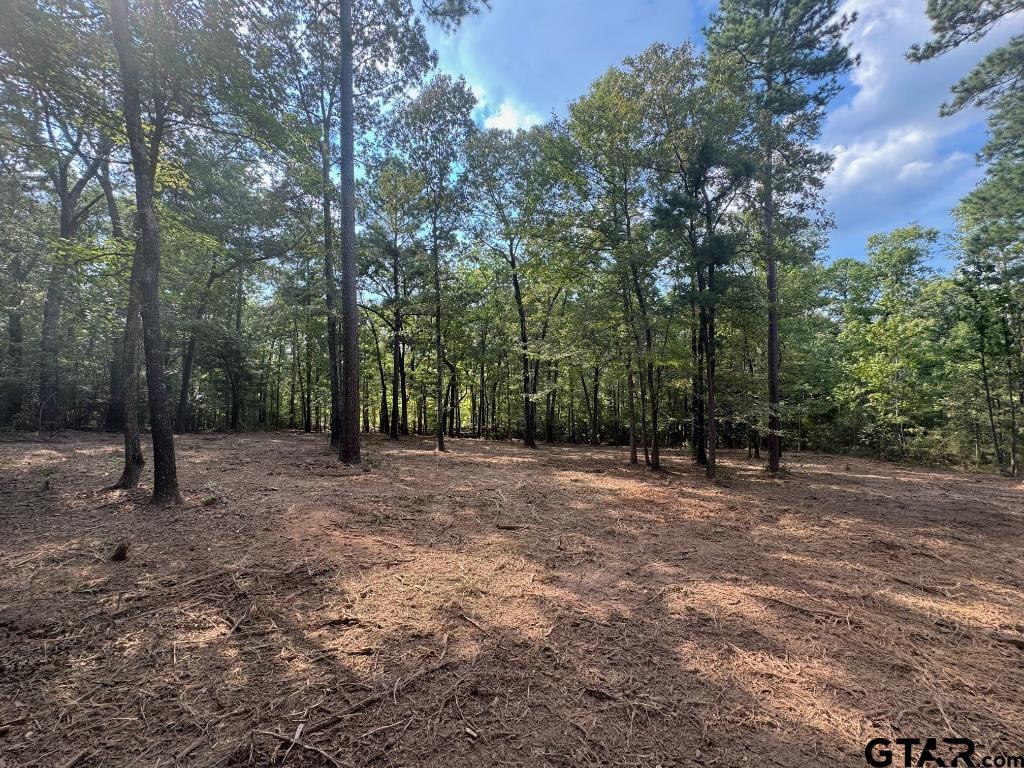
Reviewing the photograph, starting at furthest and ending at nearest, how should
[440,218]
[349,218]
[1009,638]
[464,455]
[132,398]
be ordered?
[440,218]
[464,455]
[349,218]
[132,398]
[1009,638]

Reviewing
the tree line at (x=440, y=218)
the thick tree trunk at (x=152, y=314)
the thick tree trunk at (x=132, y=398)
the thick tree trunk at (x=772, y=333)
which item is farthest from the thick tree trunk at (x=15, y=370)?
the thick tree trunk at (x=772, y=333)

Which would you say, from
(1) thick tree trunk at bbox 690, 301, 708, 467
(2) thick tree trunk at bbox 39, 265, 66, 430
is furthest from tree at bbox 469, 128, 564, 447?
(2) thick tree trunk at bbox 39, 265, 66, 430

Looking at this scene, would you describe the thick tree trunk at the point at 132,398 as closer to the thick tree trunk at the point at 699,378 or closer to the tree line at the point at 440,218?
the tree line at the point at 440,218

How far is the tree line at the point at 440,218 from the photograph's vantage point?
5.48 metres

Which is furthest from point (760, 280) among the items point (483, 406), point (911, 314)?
point (483, 406)

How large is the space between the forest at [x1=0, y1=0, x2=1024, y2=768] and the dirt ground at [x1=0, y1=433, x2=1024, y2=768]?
3 centimetres

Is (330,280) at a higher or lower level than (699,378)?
higher

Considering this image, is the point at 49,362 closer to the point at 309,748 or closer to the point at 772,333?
the point at 309,748

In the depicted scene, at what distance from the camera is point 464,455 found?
13.1m

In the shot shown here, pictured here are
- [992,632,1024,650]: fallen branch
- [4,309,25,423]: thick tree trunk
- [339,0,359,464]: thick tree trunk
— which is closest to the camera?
[992,632,1024,650]: fallen branch

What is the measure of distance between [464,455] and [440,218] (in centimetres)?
896

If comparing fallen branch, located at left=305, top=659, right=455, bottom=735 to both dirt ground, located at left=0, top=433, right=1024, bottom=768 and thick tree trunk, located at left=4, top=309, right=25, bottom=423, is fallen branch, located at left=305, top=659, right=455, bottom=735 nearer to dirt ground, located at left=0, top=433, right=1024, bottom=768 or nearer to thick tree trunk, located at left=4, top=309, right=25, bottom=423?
dirt ground, located at left=0, top=433, right=1024, bottom=768

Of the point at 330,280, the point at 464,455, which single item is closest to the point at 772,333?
the point at 464,455

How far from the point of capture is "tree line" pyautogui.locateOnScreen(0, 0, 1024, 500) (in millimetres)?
5480
